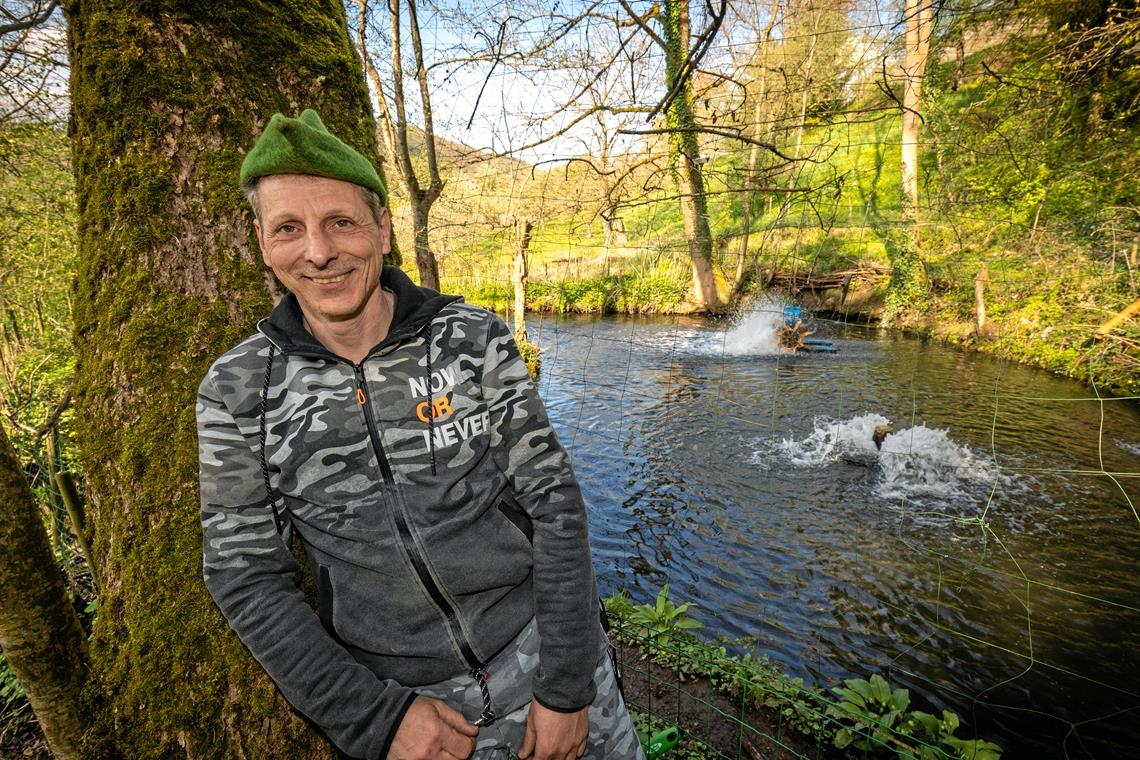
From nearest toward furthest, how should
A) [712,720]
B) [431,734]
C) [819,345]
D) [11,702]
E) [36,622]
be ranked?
[431,734], [36,622], [11,702], [712,720], [819,345]

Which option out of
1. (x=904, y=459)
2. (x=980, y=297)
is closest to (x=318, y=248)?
(x=904, y=459)

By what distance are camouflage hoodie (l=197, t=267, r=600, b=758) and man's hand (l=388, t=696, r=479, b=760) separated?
0.03 metres

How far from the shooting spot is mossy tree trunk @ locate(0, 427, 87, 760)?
132cm

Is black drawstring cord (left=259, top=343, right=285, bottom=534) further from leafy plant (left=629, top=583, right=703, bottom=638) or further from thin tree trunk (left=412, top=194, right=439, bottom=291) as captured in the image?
thin tree trunk (left=412, top=194, right=439, bottom=291)

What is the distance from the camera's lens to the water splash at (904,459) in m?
6.19

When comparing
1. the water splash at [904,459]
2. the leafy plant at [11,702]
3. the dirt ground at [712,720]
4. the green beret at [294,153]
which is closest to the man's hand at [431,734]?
the green beret at [294,153]

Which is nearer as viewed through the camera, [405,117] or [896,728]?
[896,728]

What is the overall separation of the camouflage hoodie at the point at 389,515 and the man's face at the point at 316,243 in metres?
0.10

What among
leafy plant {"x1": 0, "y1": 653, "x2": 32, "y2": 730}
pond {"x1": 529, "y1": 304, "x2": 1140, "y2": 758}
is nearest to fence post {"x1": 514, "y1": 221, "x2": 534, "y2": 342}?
pond {"x1": 529, "y1": 304, "x2": 1140, "y2": 758}

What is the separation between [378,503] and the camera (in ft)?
3.90

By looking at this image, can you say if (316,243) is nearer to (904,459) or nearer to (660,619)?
(660,619)

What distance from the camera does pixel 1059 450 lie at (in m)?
6.84

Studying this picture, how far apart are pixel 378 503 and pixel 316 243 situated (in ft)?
2.22

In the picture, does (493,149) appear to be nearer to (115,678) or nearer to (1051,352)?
(115,678)
